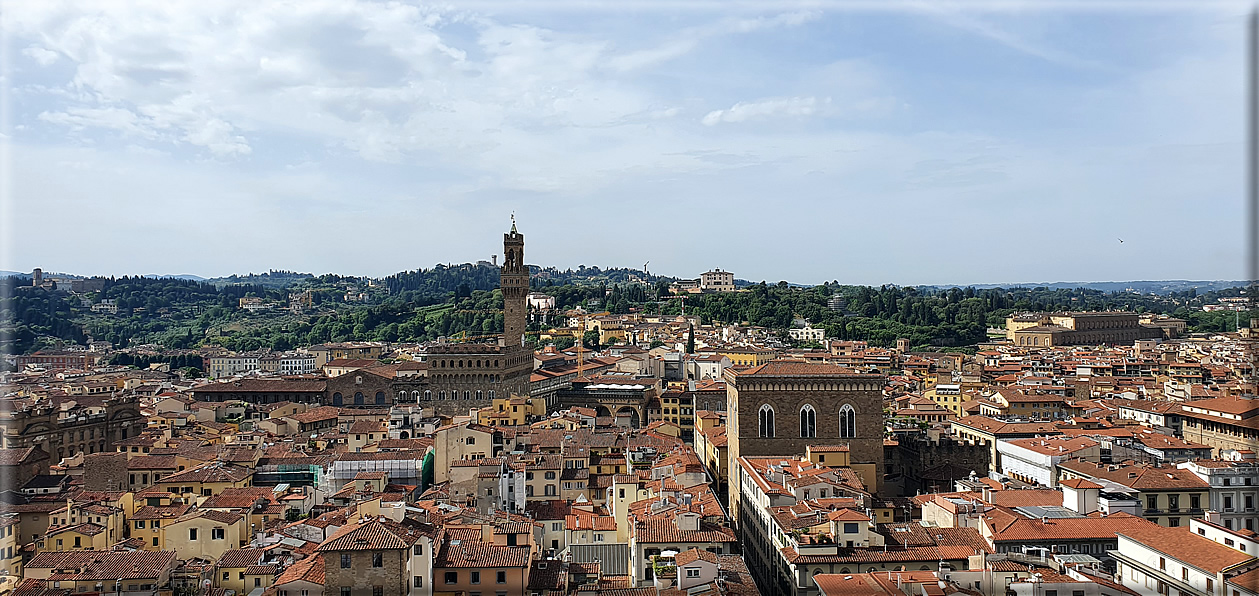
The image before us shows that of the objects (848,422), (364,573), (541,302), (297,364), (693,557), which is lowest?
(297,364)

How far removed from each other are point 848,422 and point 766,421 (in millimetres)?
842

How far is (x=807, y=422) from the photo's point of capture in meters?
10.2

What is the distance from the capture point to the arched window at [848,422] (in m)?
10.1

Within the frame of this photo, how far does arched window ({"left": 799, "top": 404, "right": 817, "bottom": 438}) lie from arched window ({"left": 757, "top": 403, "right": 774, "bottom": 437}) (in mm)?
311

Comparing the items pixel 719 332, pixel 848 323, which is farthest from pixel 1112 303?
pixel 719 332

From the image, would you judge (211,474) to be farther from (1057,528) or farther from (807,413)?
(1057,528)

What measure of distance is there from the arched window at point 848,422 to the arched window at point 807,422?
27 centimetres

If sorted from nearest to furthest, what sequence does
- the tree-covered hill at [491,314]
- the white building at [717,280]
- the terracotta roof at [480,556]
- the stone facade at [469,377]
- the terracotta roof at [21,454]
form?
the terracotta roof at [480,556] → the terracotta roof at [21,454] → the stone facade at [469,377] → the tree-covered hill at [491,314] → the white building at [717,280]

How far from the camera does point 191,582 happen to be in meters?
6.05

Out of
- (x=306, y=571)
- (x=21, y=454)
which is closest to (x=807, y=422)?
(x=306, y=571)

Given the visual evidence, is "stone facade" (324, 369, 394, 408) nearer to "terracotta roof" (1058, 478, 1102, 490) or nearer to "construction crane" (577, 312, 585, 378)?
"construction crane" (577, 312, 585, 378)

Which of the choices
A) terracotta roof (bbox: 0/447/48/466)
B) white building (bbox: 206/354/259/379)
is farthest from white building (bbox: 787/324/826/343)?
terracotta roof (bbox: 0/447/48/466)

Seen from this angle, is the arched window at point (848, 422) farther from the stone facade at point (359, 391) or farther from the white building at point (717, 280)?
the white building at point (717, 280)

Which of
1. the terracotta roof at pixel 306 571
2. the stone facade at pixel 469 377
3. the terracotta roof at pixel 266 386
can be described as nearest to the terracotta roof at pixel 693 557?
the terracotta roof at pixel 306 571
